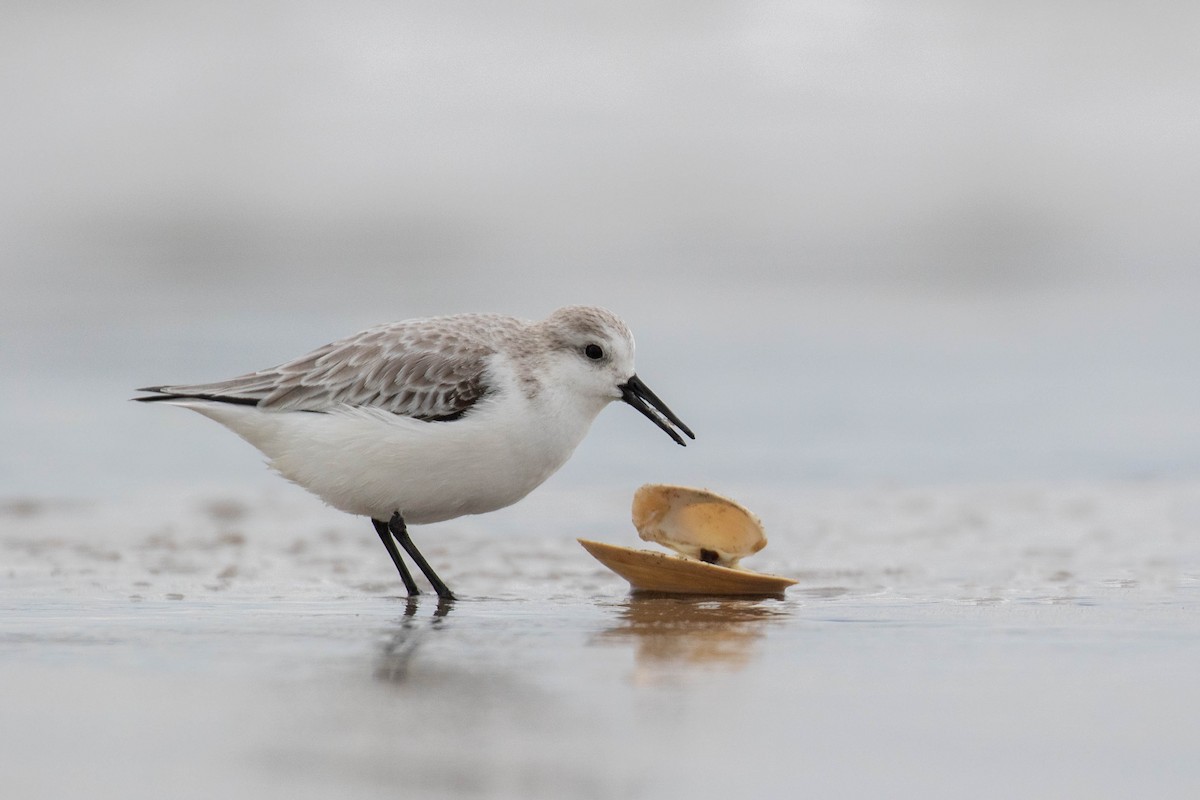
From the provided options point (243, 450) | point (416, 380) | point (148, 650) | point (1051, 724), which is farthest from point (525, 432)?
point (243, 450)

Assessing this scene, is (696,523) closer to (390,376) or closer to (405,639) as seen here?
(390,376)

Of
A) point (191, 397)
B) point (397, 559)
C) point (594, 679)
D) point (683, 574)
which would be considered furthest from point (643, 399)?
point (594, 679)

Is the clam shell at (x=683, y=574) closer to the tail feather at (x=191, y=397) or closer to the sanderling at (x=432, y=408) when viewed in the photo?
the sanderling at (x=432, y=408)

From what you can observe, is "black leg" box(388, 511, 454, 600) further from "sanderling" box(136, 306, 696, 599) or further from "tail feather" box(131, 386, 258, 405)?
"tail feather" box(131, 386, 258, 405)

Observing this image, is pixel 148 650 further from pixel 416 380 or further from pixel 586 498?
pixel 586 498

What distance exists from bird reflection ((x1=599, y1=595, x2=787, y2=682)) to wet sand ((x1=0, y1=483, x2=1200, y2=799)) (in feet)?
0.06

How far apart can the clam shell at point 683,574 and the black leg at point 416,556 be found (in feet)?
1.84

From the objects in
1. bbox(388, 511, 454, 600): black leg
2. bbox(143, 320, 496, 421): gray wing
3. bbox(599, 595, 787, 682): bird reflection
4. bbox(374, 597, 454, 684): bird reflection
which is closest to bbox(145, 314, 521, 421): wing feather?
bbox(143, 320, 496, 421): gray wing

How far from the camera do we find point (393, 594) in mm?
5887

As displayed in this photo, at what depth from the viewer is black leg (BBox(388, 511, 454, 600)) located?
555 centimetres

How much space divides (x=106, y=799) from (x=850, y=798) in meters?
1.36

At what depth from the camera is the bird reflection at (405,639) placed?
12.7 ft

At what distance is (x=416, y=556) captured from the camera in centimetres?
569

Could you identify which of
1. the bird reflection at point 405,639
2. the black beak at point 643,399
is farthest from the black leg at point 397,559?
the black beak at point 643,399
